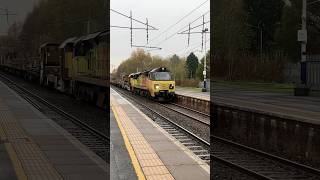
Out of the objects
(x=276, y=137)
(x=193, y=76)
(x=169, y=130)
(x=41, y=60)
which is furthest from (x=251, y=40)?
(x=169, y=130)

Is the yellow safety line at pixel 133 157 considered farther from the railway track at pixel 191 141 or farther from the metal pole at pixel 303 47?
the metal pole at pixel 303 47

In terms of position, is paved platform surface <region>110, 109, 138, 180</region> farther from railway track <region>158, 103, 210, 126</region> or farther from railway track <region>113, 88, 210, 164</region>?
railway track <region>158, 103, 210, 126</region>

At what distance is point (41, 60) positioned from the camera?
2779mm

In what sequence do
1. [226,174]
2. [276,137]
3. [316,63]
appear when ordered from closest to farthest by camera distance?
[316,63] → [226,174] → [276,137]

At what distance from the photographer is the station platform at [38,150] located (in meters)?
2.33

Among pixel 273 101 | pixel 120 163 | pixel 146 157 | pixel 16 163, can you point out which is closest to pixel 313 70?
pixel 273 101

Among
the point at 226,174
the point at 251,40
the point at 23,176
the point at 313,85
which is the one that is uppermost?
the point at 251,40

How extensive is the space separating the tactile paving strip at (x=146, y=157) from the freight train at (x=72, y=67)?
0.30 metres

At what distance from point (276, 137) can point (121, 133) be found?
124 inches

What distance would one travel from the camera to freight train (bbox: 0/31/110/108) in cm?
263

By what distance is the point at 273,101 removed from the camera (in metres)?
5.06

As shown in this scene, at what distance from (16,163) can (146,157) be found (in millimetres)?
3937

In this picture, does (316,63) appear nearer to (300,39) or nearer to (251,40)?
(300,39)

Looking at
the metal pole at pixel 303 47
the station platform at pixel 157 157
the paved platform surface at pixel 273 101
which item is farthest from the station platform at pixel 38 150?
the metal pole at pixel 303 47
